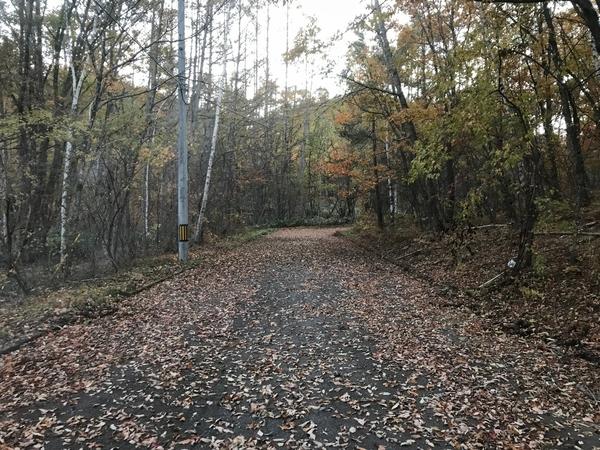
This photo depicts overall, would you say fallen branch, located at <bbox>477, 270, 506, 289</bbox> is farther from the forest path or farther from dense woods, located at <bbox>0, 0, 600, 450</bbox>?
the forest path

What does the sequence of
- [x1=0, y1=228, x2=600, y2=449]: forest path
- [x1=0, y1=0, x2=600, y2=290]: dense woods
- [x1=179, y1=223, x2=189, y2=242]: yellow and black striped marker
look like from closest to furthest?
[x1=0, y1=228, x2=600, y2=449]: forest path, [x1=0, y1=0, x2=600, y2=290]: dense woods, [x1=179, y1=223, x2=189, y2=242]: yellow and black striped marker

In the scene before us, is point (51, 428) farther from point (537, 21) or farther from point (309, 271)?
point (537, 21)

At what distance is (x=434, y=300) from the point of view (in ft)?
29.2

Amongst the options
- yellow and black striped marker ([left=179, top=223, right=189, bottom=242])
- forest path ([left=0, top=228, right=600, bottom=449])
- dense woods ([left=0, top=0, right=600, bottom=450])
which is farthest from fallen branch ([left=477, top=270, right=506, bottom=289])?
yellow and black striped marker ([left=179, top=223, right=189, bottom=242])

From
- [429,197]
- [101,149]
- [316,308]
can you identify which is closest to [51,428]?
[316,308]

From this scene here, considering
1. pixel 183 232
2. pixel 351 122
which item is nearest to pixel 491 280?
pixel 183 232

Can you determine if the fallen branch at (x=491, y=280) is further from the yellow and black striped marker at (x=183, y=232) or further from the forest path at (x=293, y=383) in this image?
the yellow and black striped marker at (x=183, y=232)

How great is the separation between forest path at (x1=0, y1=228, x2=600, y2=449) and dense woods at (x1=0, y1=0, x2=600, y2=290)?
127 inches

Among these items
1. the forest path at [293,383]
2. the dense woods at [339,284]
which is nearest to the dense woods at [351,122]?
the dense woods at [339,284]

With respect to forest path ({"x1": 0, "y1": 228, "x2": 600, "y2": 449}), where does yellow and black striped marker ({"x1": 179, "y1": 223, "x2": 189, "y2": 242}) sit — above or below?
above

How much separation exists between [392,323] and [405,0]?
1048cm

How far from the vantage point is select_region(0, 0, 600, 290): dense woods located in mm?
8094

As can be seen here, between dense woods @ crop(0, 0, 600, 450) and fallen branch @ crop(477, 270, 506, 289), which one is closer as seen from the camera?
dense woods @ crop(0, 0, 600, 450)

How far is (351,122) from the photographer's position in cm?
2088
